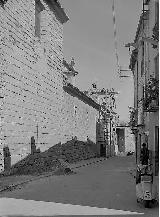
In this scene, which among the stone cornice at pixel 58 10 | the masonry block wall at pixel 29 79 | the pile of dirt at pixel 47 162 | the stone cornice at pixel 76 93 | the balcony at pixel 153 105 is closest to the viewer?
the balcony at pixel 153 105

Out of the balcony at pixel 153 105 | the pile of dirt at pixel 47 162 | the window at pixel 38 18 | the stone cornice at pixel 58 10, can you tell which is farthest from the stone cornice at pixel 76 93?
the balcony at pixel 153 105

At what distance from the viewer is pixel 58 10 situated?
1845 cm

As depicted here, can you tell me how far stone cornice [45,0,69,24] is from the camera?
17.5 meters

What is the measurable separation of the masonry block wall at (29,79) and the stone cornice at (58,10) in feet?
0.77

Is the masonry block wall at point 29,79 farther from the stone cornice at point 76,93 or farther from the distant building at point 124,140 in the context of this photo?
the distant building at point 124,140

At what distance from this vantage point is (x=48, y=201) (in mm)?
8055

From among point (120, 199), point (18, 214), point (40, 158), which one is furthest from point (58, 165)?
point (18, 214)

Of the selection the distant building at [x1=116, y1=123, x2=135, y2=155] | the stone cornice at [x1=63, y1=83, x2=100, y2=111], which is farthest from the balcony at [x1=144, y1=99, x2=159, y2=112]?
the distant building at [x1=116, y1=123, x2=135, y2=155]

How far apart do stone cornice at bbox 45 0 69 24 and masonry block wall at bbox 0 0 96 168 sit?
235 millimetres

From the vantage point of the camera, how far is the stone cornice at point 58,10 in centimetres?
1749

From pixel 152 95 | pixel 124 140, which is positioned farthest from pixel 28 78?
pixel 124 140

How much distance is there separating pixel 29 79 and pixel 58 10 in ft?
16.4

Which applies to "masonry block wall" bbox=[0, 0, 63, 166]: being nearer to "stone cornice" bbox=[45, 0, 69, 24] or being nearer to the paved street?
"stone cornice" bbox=[45, 0, 69, 24]

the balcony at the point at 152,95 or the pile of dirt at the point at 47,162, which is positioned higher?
the balcony at the point at 152,95
